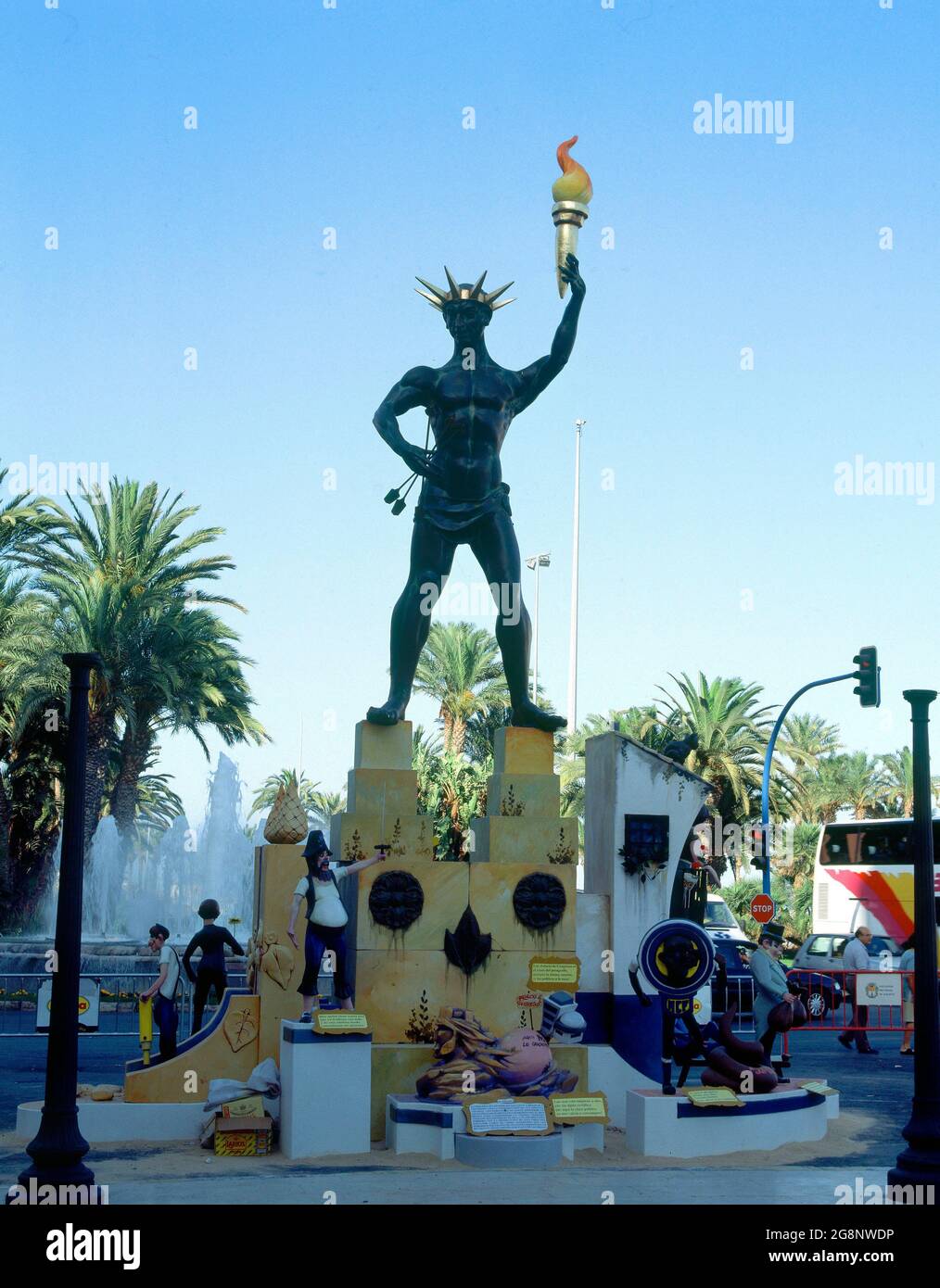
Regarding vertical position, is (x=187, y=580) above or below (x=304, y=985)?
above

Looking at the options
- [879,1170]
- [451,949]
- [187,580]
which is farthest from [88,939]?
[879,1170]

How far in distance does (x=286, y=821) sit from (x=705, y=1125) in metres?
4.25

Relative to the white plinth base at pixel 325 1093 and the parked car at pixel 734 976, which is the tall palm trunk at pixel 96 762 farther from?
the white plinth base at pixel 325 1093

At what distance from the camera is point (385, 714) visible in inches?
497

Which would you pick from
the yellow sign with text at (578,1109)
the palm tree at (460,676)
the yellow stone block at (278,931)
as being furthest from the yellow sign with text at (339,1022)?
the palm tree at (460,676)

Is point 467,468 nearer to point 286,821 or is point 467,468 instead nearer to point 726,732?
point 286,821

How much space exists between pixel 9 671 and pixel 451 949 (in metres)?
18.8

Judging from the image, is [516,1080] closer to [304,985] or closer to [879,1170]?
[304,985]

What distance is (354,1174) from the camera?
32.8 ft

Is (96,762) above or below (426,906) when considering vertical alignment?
above

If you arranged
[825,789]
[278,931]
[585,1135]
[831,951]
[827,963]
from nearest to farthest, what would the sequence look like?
[585,1135] < [278,931] < [827,963] < [831,951] < [825,789]

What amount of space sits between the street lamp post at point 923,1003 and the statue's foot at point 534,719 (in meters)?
3.52

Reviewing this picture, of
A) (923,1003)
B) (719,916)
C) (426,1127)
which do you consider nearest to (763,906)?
(719,916)
